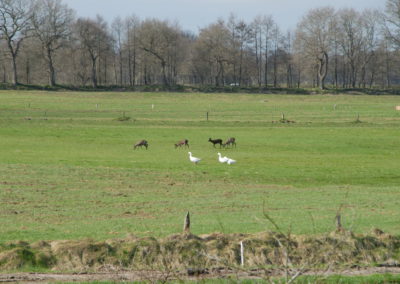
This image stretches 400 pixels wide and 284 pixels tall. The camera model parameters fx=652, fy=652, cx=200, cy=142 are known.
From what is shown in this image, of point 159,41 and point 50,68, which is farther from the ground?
point 159,41

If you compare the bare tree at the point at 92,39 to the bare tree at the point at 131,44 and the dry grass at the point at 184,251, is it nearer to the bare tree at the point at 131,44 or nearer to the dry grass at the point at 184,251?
the bare tree at the point at 131,44

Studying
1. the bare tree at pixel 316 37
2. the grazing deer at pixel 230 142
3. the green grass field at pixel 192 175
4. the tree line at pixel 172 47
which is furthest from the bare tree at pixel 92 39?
the grazing deer at pixel 230 142

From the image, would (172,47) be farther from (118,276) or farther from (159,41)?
(118,276)

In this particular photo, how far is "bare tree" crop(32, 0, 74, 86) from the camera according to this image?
4813 inches

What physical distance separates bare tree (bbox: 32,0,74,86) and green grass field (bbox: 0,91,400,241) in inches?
1849

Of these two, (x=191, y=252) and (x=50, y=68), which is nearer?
(x=191, y=252)

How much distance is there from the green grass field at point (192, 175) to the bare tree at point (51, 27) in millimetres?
46973

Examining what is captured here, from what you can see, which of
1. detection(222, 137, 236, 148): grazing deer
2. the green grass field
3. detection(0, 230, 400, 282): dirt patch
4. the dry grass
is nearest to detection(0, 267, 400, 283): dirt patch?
detection(0, 230, 400, 282): dirt patch

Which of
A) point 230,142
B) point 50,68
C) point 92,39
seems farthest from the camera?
point 92,39

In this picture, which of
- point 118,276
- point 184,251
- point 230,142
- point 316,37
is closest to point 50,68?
point 316,37

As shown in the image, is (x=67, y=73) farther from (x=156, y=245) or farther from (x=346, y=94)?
(x=156, y=245)

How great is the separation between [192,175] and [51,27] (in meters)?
98.5

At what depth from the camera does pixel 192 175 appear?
32250 millimetres

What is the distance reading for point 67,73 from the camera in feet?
449
